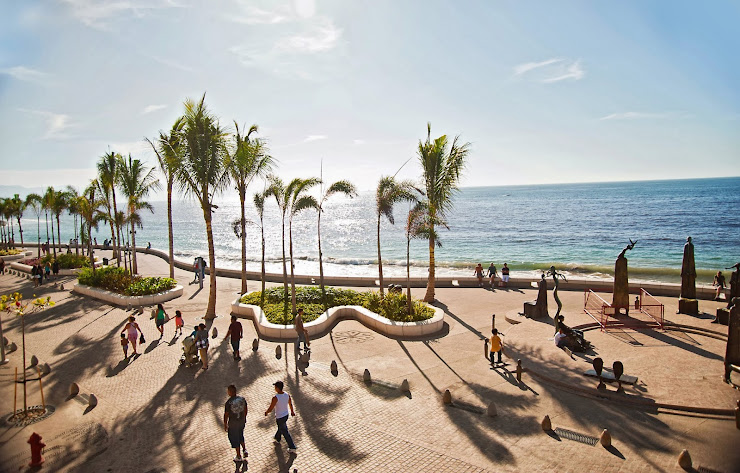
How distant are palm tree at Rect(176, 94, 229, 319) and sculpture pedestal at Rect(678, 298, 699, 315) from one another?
60.8ft

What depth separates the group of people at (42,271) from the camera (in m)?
27.5

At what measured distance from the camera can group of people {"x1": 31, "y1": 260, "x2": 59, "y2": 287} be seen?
27.5 m

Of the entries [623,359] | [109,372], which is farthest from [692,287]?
[109,372]

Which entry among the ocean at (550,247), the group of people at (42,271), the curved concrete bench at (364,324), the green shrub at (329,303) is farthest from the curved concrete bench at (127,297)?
the ocean at (550,247)

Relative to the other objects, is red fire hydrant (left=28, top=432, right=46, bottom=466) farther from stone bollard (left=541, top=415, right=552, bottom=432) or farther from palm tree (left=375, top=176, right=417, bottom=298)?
palm tree (left=375, top=176, right=417, bottom=298)

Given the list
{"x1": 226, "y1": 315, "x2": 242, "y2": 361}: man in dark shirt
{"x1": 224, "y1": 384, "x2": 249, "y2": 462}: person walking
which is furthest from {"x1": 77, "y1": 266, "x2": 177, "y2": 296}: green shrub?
{"x1": 224, "y1": 384, "x2": 249, "y2": 462}: person walking

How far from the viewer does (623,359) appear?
12.2 m

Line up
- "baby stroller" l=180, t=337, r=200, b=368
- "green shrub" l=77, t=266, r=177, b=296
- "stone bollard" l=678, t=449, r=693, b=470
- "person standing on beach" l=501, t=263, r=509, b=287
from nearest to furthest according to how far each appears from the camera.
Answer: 1. "stone bollard" l=678, t=449, r=693, b=470
2. "baby stroller" l=180, t=337, r=200, b=368
3. "green shrub" l=77, t=266, r=177, b=296
4. "person standing on beach" l=501, t=263, r=509, b=287

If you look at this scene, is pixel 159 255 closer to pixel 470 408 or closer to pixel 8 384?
pixel 8 384

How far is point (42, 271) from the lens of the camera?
28234mm

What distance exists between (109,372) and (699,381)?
1594 centimetres

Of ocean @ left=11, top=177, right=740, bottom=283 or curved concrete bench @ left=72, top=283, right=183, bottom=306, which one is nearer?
curved concrete bench @ left=72, top=283, right=183, bottom=306

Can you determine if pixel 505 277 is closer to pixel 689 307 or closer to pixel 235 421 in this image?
pixel 689 307

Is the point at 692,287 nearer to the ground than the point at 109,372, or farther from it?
farther from it
